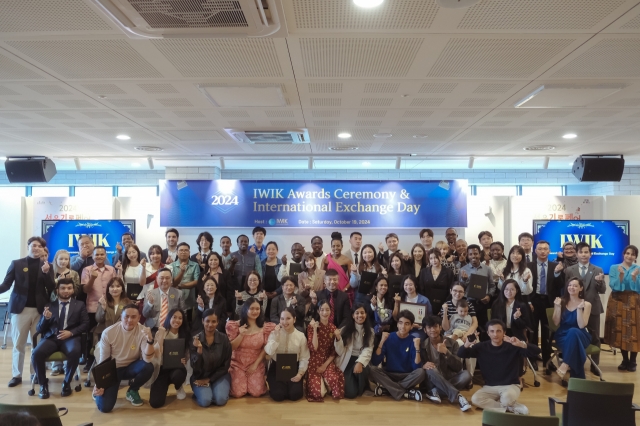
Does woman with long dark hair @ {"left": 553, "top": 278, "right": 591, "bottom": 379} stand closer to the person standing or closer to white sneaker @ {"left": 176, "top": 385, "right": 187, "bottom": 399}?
the person standing

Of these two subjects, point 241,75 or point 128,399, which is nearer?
point 241,75

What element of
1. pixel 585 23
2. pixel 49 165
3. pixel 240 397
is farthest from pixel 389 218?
pixel 49 165

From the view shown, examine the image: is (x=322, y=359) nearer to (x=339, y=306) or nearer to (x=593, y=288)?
(x=339, y=306)

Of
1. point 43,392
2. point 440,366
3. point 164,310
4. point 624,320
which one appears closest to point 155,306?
point 164,310

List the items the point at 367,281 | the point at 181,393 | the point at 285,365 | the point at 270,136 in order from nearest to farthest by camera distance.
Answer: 1. the point at 285,365
2. the point at 181,393
3. the point at 367,281
4. the point at 270,136

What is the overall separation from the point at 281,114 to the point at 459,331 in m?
3.11

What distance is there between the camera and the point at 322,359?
16.0 ft

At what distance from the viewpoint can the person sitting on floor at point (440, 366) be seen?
4621mm

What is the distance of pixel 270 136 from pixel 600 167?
535cm

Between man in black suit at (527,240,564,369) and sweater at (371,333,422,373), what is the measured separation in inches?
75.4

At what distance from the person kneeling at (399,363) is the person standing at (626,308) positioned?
9.67ft

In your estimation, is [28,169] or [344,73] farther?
[28,169]

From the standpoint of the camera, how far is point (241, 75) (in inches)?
141

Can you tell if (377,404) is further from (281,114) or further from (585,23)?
(585,23)
